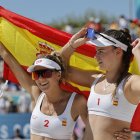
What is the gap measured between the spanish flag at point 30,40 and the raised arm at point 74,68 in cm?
38

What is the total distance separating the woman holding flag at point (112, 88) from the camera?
4453mm

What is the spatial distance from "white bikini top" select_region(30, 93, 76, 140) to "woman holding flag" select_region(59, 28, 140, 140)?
198 millimetres

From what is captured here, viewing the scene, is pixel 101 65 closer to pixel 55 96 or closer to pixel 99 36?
pixel 99 36

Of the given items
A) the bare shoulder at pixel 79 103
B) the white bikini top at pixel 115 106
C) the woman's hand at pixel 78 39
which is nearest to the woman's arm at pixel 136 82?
the white bikini top at pixel 115 106

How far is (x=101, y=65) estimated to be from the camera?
4.52 meters

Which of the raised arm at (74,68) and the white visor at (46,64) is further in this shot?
the raised arm at (74,68)

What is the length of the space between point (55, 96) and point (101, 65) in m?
0.57

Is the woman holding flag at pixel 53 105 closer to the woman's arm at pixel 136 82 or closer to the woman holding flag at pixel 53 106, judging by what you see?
the woman holding flag at pixel 53 106

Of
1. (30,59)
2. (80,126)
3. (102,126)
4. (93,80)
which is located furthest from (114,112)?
(80,126)

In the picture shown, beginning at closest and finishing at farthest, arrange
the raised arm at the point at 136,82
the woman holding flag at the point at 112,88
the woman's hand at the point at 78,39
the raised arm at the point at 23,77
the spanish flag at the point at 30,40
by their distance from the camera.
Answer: the raised arm at the point at 136,82
the woman holding flag at the point at 112,88
the woman's hand at the point at 78,39
the raised arm at the point at 23,77
the spanish flag at the point at 30,40

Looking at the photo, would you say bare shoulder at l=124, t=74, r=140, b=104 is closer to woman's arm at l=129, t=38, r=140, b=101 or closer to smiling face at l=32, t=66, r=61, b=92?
woman's arm at l=129, t=38, r=140, b=101

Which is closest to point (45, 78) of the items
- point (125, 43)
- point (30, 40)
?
point (125, 43)

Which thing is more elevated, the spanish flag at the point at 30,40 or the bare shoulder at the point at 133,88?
the spanish flag at the point at 30,40

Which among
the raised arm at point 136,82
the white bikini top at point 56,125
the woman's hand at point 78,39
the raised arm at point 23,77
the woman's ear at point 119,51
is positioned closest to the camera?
the raised arm at point 136,82
